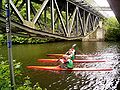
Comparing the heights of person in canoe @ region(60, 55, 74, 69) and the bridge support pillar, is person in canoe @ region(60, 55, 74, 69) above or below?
below

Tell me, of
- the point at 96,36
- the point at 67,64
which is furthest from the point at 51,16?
the point at 96,36

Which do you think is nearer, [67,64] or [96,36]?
[67,64]

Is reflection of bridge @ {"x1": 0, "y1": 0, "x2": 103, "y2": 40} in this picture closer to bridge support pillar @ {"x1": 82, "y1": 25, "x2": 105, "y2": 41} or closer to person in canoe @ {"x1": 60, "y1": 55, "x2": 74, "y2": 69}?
person in canoe @ {"x1": 60, "y1": 55, "x2": 74, "y2": 69}

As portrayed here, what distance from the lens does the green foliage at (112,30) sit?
55.1 m

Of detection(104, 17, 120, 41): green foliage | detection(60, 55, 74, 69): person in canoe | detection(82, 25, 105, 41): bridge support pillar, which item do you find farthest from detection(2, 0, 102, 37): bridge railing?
detection(104, 17, 120, 41): green foliage

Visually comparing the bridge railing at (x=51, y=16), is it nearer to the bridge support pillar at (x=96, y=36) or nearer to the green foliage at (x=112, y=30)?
the bridge support pillar at (x=96, y=36)

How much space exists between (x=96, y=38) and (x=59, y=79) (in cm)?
3682

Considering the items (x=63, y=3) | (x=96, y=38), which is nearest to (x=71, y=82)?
(x=63, y=3)

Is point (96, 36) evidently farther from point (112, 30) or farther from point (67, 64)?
point (67, 64)

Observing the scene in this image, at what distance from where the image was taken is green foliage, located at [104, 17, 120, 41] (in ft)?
181

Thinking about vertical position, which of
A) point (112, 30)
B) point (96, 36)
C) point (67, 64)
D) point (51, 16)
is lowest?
point (67, 64)

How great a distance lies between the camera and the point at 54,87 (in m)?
16.5

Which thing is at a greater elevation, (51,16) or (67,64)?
(51,16)

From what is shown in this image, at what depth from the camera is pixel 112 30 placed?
55.4m
